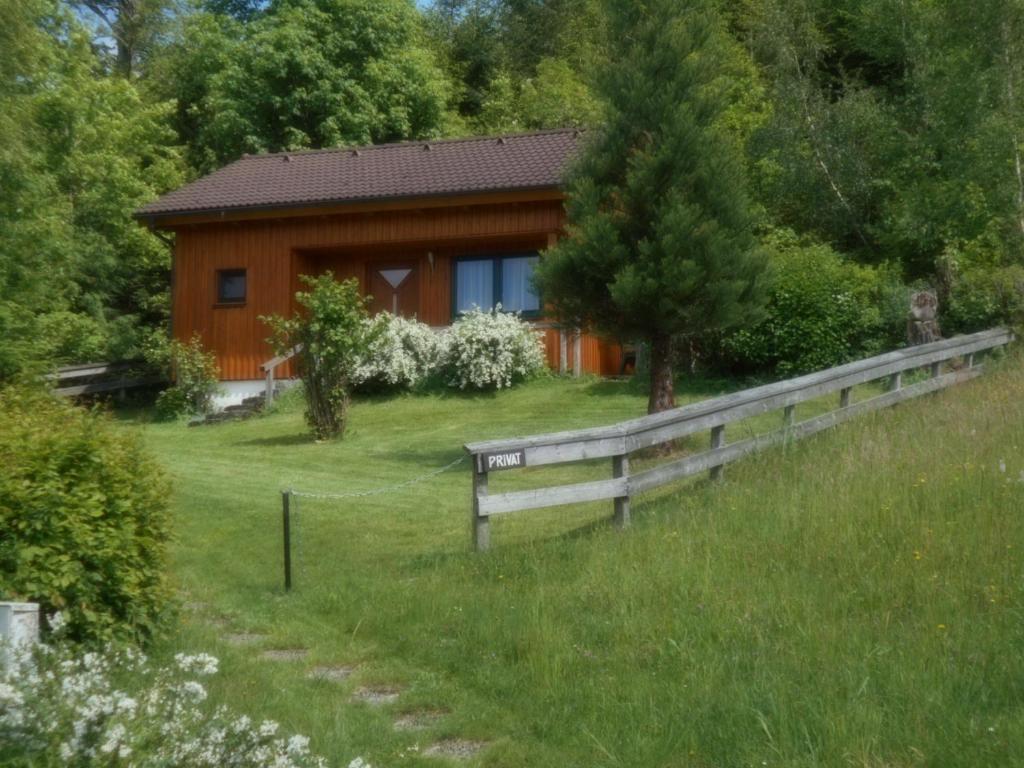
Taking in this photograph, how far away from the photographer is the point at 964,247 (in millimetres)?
21906

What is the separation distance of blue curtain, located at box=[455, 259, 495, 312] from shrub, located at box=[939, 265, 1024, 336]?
9.27 metres

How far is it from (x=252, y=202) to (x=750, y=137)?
11301 millimetres

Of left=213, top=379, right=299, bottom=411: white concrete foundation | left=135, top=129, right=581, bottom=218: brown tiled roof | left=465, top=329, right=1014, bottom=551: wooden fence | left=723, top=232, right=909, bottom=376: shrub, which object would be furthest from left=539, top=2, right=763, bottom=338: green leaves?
left=213, top=379, right=299, bottom=411: white concrete foundation

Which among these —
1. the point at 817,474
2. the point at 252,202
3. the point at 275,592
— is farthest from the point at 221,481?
the point at 252,202

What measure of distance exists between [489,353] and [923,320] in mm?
7743

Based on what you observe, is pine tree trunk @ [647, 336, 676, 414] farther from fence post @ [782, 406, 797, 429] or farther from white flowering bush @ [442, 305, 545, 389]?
white flowering bush @ [442, 305, 545, 389]

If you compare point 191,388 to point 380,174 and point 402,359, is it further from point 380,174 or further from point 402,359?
point 380,174

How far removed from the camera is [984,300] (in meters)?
19.6

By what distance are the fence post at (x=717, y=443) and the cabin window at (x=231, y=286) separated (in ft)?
57.1

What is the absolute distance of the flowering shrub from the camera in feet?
17.0

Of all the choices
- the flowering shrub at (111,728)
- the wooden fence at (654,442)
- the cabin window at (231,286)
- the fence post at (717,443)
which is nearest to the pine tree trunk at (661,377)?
the wooden fence at (654,442)

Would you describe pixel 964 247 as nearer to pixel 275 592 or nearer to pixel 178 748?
pixel 275 592

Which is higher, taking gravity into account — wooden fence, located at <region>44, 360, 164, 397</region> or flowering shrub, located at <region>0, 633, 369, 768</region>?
wooden fence, located at <region>44, 360, 164, 397</region>

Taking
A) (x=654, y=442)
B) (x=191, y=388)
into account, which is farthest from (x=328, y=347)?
(x=654, y=442)
